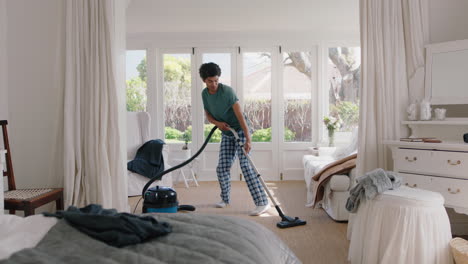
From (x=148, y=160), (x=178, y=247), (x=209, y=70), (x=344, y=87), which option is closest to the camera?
(x=178, y=247)

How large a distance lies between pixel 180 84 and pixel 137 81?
66 cm

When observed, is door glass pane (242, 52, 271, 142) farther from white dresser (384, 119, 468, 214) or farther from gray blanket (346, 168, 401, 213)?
gray blanket (346, 168, 401, 213)

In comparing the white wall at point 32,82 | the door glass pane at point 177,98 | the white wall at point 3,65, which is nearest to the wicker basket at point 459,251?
the white wall at point 32,82

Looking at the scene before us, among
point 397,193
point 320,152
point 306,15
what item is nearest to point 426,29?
point 397,193

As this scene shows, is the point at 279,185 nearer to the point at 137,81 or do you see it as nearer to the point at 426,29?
the point at 137,81

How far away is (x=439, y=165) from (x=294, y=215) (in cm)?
167

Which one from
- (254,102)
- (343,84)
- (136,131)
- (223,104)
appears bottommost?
(136,131)

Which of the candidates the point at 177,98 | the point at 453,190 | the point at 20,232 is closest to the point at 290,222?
the point at 453,190

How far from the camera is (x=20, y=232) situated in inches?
57.1

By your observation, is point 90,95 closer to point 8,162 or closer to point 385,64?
point 8,162

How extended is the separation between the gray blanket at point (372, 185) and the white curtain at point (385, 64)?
1.96 ft

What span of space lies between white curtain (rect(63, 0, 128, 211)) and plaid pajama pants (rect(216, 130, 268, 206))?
1357 mm

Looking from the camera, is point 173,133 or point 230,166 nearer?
point 230,166

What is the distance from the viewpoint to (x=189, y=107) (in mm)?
6297
